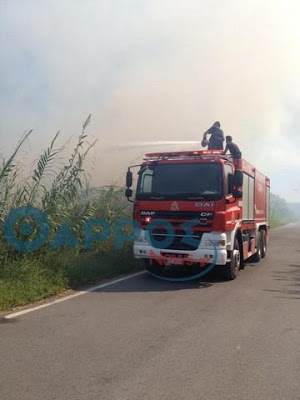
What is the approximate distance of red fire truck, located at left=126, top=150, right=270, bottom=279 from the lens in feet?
27.7

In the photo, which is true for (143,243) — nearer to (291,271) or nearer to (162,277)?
(162,277)

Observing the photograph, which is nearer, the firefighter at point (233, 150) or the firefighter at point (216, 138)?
the firefighter at point (233, 150)

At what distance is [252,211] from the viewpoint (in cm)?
1116

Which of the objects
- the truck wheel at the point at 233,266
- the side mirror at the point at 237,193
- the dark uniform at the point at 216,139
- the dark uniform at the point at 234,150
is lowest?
the truck wheel at the point at 233,266

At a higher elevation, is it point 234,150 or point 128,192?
point 234,150

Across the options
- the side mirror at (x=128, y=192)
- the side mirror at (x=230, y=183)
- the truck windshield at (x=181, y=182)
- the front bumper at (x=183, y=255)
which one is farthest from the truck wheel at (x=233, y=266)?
the side mirror at (x=128, y=192)

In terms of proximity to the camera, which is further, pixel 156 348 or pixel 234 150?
pixel 234 150

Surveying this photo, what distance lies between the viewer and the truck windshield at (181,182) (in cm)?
858

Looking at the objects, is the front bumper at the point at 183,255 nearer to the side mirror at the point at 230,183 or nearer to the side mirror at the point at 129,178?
the side mirror at the point at 230,183

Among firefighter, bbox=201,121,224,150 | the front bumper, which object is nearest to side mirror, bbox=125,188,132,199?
the front bumper

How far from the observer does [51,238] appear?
8.99m

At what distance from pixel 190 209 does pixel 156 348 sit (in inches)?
162

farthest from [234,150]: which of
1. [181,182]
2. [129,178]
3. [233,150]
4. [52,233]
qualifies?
[52,233]

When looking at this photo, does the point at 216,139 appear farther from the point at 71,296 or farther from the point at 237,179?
the point at 71,296
